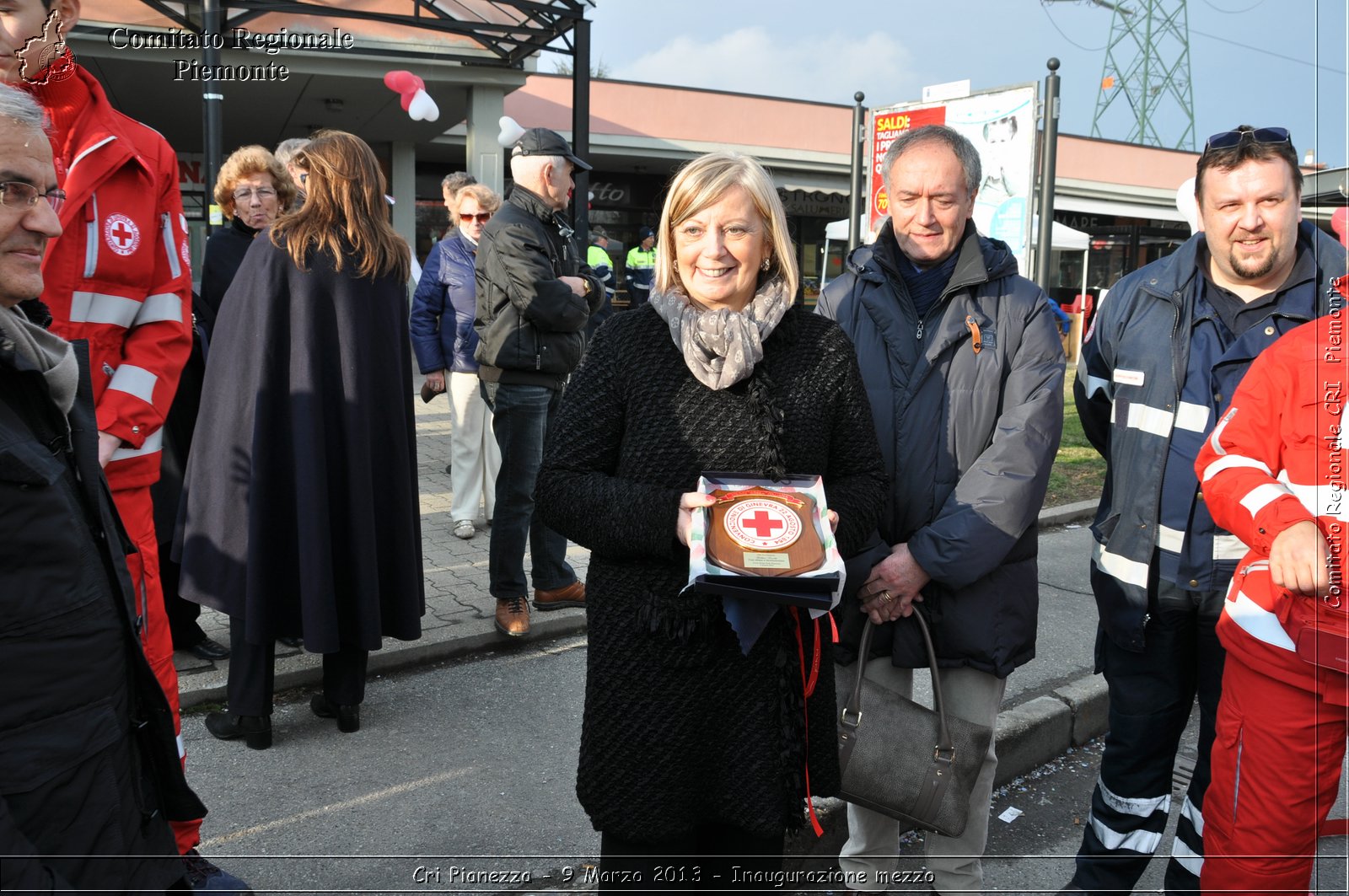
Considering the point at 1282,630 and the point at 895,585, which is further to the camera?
the point at 895,585

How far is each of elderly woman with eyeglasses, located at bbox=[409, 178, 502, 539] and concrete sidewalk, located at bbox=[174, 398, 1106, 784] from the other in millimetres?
329

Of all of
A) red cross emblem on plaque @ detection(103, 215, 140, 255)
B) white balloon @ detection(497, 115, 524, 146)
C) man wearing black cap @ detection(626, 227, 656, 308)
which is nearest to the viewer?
red cross emblem on plaque @ detection(103, 215, 140, 255)

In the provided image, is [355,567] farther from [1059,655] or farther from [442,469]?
[442,469]

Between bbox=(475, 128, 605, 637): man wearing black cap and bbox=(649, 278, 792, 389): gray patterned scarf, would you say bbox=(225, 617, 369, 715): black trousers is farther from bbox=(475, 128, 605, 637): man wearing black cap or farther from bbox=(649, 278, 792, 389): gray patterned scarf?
bbox=(649, 278, 792, 389): gray patterned scarf

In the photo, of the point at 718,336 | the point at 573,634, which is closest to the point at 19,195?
the point at 718,336

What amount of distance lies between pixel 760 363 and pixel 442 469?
20.7ft

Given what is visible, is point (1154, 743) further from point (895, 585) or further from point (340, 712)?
point (340, 712)

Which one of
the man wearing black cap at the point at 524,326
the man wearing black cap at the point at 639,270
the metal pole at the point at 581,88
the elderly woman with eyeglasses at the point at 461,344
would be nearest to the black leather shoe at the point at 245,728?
the man wearing black cap at the point at 524,326

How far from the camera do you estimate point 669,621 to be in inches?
85.7

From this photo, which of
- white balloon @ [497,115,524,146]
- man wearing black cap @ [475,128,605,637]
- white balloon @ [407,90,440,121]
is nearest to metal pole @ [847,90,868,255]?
white balloon @ [497,115,524,146]

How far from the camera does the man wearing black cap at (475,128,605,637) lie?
15.4 ft

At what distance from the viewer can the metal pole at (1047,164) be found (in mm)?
7281

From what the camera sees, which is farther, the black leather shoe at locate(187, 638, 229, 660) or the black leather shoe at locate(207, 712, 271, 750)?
the black leather shoe at locate(187, 638, 229, 660)

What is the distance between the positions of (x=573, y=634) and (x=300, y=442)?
6.26ft
